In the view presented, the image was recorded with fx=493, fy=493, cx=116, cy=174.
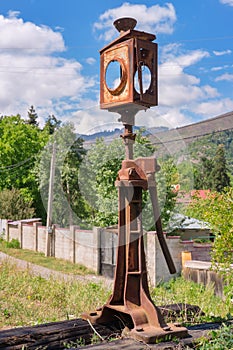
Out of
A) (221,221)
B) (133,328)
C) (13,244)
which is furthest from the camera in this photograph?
(13,244)

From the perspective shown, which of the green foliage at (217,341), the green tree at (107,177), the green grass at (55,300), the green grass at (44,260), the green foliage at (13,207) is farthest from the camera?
the green foliage at (13,207)

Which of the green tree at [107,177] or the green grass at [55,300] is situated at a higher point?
the green tree at [107,177]

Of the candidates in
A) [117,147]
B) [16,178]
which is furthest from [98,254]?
[16,178]

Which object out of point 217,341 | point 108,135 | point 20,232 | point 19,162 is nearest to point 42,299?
point 108,135

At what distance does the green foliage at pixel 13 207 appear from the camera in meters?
25.5

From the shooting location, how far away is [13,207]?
25.7 m

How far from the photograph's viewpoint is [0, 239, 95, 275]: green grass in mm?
14619

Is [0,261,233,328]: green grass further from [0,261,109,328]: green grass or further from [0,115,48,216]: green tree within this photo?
[0,115,48,216]: green tree

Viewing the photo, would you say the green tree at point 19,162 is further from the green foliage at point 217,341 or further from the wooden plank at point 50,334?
the green foliage at point 217,341

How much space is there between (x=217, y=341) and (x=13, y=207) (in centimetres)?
2309

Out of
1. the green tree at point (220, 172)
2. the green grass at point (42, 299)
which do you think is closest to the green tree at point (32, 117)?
the green tree at point (220, 172)

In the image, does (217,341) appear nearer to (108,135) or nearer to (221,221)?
(108,135)

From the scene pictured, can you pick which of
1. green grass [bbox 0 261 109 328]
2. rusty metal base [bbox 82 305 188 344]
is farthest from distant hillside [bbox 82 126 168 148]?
green grass [bbox 0 261 109 328]

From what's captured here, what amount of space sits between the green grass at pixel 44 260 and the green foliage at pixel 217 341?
10399 millimetres
